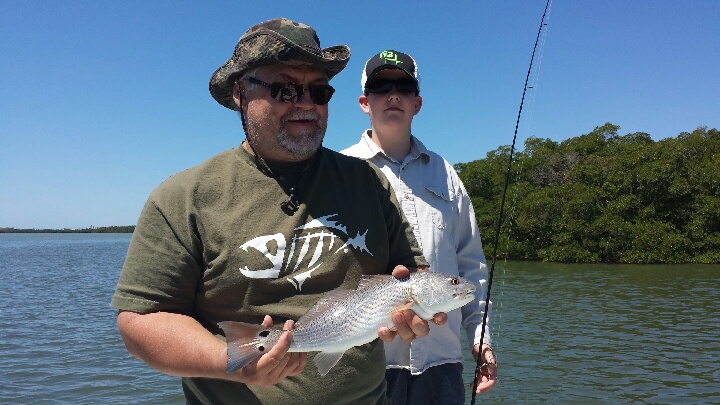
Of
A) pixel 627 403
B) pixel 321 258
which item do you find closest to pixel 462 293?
pixel 321 258

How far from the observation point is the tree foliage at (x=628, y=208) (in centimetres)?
4131

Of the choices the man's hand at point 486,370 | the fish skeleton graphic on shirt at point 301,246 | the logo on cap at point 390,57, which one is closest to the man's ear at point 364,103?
the logo on cap at point 390,57

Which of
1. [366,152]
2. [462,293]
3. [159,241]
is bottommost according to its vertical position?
[462,293]

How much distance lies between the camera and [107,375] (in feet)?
43.8

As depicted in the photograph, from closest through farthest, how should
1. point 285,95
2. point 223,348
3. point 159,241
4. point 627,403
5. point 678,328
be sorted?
point 223,348 < point 159,241 < point 285,95 < point 627,403 < point 678,328

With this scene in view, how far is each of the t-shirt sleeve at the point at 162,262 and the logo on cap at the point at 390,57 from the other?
7.00ft

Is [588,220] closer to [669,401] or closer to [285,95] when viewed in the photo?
[669,401]

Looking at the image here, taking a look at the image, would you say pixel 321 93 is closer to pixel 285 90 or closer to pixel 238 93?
pixel 285 90

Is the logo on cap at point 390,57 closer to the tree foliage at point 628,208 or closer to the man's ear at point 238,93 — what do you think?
the man's ear at point 238,93

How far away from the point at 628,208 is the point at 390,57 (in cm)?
4549

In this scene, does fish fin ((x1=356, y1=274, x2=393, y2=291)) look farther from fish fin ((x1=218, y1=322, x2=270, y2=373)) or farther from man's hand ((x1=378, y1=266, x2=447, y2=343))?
fish fin ((x1=218, y1=322, x2=270, y2=373))

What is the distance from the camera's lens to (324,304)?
2174mm

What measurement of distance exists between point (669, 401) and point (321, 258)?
11.6 metres

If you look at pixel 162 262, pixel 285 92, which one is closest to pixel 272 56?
pixel 285 92
